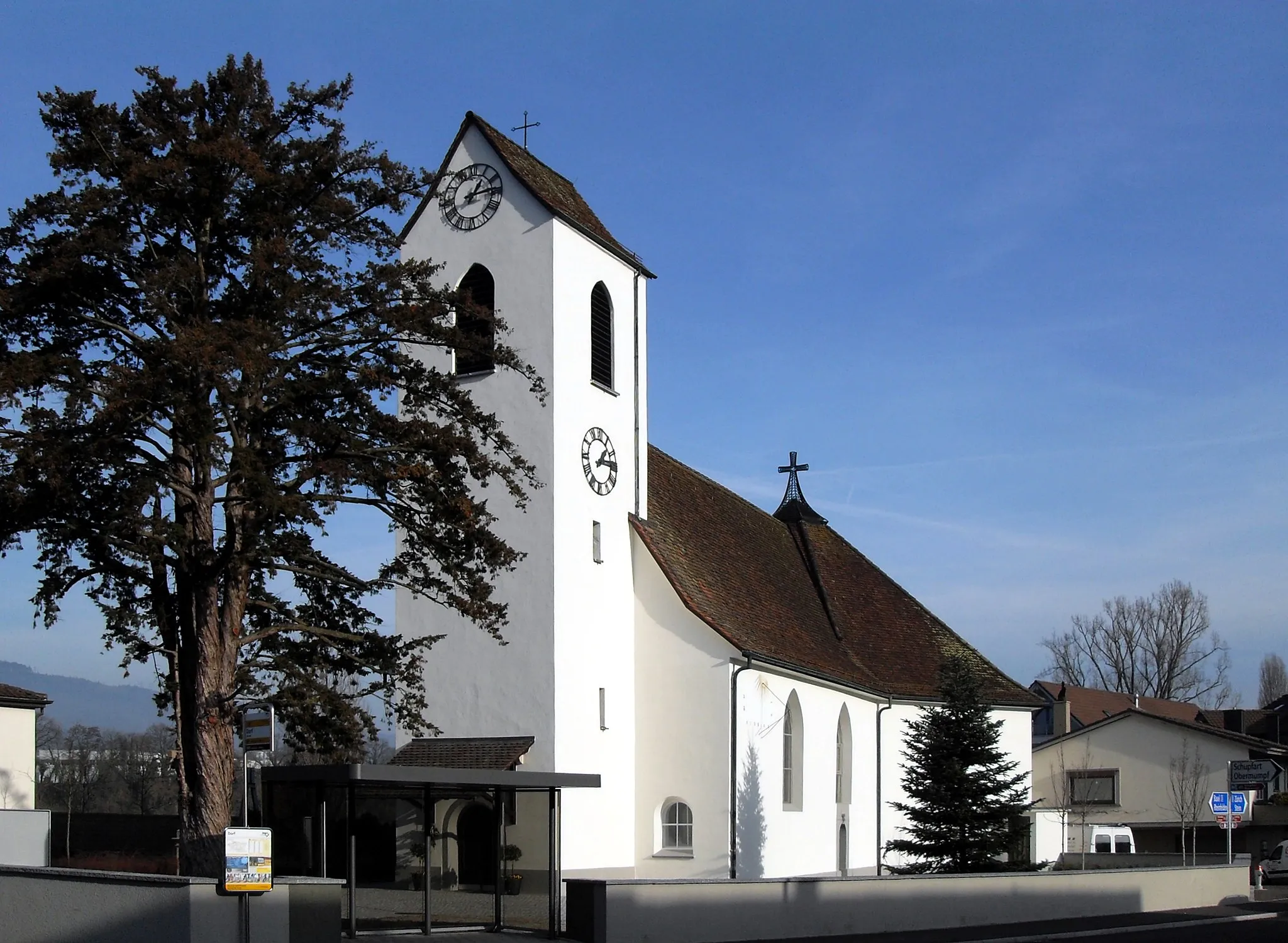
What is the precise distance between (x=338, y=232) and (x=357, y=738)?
22.6 ft

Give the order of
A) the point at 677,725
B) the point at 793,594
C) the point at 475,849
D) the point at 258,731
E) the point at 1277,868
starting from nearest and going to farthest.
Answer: the point at 258,731
the point at 475,849
the point at 677,725
the point at 793,594
the point at 1277,868

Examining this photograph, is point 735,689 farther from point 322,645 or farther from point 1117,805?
point 1117,805

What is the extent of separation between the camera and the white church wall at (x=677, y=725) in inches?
1124

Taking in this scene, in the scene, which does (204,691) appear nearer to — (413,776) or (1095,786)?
(413,776)

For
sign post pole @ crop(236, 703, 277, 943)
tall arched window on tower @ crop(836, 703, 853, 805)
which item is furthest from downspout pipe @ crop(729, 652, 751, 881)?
sign post pole @ crop(236, 703, 277, 943)

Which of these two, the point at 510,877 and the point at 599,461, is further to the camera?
the point at 599,461

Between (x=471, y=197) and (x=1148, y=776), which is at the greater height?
(x=471, y=197)

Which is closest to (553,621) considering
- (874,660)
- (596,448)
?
(596,448)

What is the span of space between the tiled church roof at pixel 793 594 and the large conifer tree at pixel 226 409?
1090 cm

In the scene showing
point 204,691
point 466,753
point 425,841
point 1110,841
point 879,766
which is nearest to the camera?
point 204,691

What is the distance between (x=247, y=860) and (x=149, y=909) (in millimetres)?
1379

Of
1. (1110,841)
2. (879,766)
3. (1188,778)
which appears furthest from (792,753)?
(1188,778)

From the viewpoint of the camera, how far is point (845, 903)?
21.8 m

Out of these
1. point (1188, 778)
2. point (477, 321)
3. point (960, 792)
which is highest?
point (477, 321)
